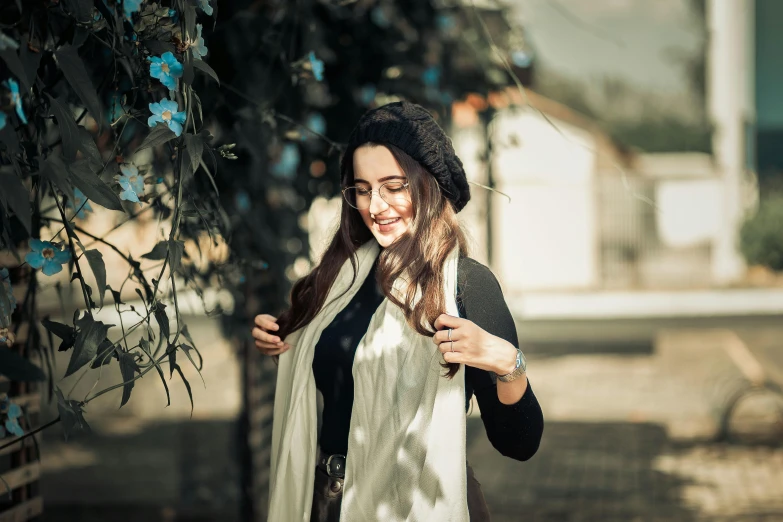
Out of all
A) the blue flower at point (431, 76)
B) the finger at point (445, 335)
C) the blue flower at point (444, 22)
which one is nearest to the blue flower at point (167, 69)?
the finger at point (445, 335)

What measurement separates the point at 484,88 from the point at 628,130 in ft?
135

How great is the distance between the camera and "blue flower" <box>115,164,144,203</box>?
1822 mm

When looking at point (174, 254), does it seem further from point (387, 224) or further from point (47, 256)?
point (387, 224)

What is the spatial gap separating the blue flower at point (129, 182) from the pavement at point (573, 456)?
326 centimetres

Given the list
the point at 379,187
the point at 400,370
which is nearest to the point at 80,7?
the point at 379,187

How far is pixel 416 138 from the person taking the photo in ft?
6.99

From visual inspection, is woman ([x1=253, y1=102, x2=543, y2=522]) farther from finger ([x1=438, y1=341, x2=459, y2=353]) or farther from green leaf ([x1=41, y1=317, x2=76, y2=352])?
green leaf ([x1=41, y1=317, x2=76, y2=352])

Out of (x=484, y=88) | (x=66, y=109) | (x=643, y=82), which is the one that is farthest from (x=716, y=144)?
(x=643, y=82)

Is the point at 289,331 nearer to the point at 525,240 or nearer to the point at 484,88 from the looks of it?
the point at 484,88

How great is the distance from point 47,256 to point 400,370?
80cm

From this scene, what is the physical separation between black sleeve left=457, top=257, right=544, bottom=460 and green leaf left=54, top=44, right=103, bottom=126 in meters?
0.93

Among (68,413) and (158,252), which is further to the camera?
(158,252)

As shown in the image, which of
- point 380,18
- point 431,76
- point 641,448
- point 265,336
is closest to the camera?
point 265,336

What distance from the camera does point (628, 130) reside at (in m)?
43.6
